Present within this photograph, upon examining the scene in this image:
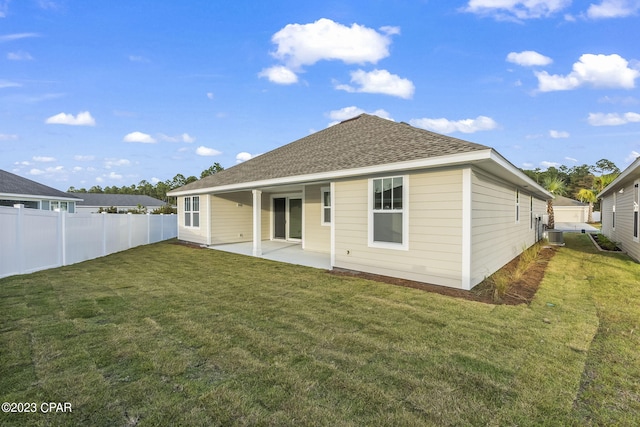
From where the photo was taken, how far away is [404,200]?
21.6ft

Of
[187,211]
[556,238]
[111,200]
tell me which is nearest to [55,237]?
[187,211]

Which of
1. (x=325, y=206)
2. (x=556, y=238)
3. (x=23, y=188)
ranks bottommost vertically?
(x=556, y=238)

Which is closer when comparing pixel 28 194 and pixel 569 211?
pixel 28 194

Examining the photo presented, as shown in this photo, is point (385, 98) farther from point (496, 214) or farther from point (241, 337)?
point (241, 337)

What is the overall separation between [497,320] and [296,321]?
2.95m

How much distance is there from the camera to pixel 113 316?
14.6ft

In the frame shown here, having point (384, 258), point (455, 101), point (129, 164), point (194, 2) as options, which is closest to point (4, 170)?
point (129, 164)

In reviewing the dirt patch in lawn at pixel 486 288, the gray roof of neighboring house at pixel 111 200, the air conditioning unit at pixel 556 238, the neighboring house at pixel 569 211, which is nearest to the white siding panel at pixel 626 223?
the air conditioning unit at pixel 556 238

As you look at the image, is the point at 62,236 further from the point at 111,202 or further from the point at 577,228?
the point at 111,202

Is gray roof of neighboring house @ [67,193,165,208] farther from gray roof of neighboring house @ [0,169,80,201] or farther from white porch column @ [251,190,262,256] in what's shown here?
white porch column @ [251,190,262,256]

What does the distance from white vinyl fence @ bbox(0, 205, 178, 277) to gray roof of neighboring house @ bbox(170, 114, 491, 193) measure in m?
3.53

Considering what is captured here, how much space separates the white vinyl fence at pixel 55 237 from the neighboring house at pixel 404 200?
15.4 feet

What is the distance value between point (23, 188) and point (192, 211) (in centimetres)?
1596

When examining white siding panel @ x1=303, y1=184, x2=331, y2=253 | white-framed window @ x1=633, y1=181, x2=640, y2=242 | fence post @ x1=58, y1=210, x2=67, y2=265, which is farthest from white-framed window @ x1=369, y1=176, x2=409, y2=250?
fence post @ x1=58, y1=210, x2=67, y2=265
